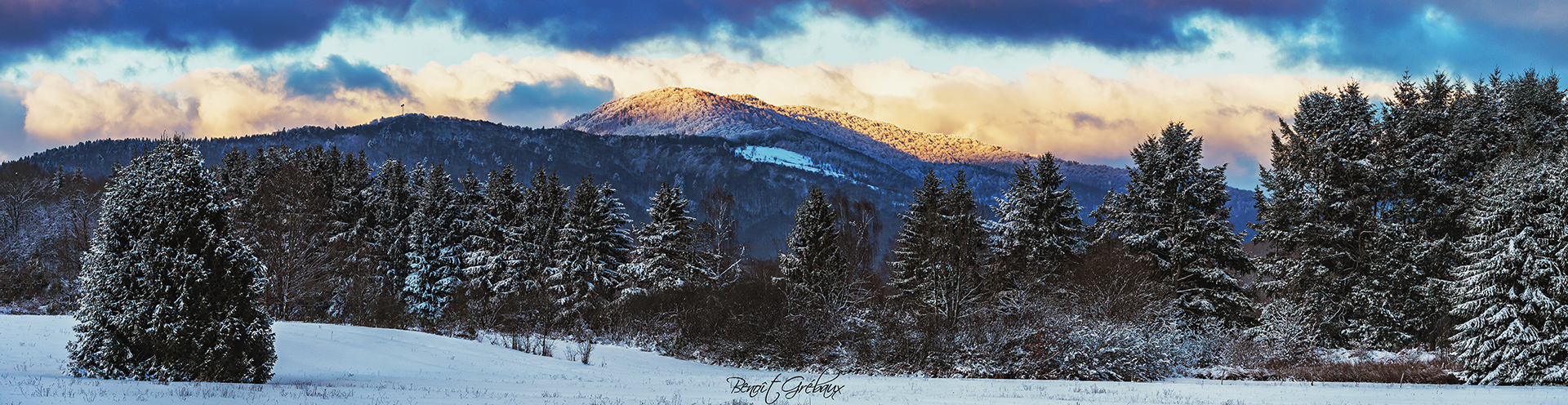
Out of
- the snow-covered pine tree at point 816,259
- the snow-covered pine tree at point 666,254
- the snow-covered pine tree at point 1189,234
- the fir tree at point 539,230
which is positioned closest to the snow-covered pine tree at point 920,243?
the snow-covered pine tree at point 816,259

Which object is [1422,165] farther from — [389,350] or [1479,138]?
[389,350]

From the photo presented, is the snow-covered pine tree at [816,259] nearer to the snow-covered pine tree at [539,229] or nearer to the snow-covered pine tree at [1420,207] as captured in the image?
the snow-covered pine tree at [539,229]

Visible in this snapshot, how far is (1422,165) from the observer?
36562mm

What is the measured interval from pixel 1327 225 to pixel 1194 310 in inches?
250

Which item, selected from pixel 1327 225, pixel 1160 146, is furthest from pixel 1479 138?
pixel 1160 146

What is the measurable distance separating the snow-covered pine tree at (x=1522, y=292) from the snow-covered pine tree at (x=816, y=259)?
905 inches

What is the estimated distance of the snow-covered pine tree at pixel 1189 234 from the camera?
3594 cm

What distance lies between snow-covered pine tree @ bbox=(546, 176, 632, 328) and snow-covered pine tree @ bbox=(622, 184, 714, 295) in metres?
1.41

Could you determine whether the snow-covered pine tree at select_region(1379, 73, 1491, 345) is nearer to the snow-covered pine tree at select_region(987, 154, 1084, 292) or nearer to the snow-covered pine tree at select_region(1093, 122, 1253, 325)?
the snow-covered pine tree at select_region(1093, 122, 1253, 325)

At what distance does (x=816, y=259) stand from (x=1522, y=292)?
27.0 m

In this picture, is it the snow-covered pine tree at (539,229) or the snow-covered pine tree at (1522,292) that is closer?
the snow-covered pine tree at (1522,292)

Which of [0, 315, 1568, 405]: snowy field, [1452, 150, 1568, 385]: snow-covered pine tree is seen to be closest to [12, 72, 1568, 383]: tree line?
[1452, 150, 1568, 385]: snow-covered pine tree

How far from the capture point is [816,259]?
142 ft

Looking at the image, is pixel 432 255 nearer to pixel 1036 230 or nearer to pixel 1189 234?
pixel 1036 230
